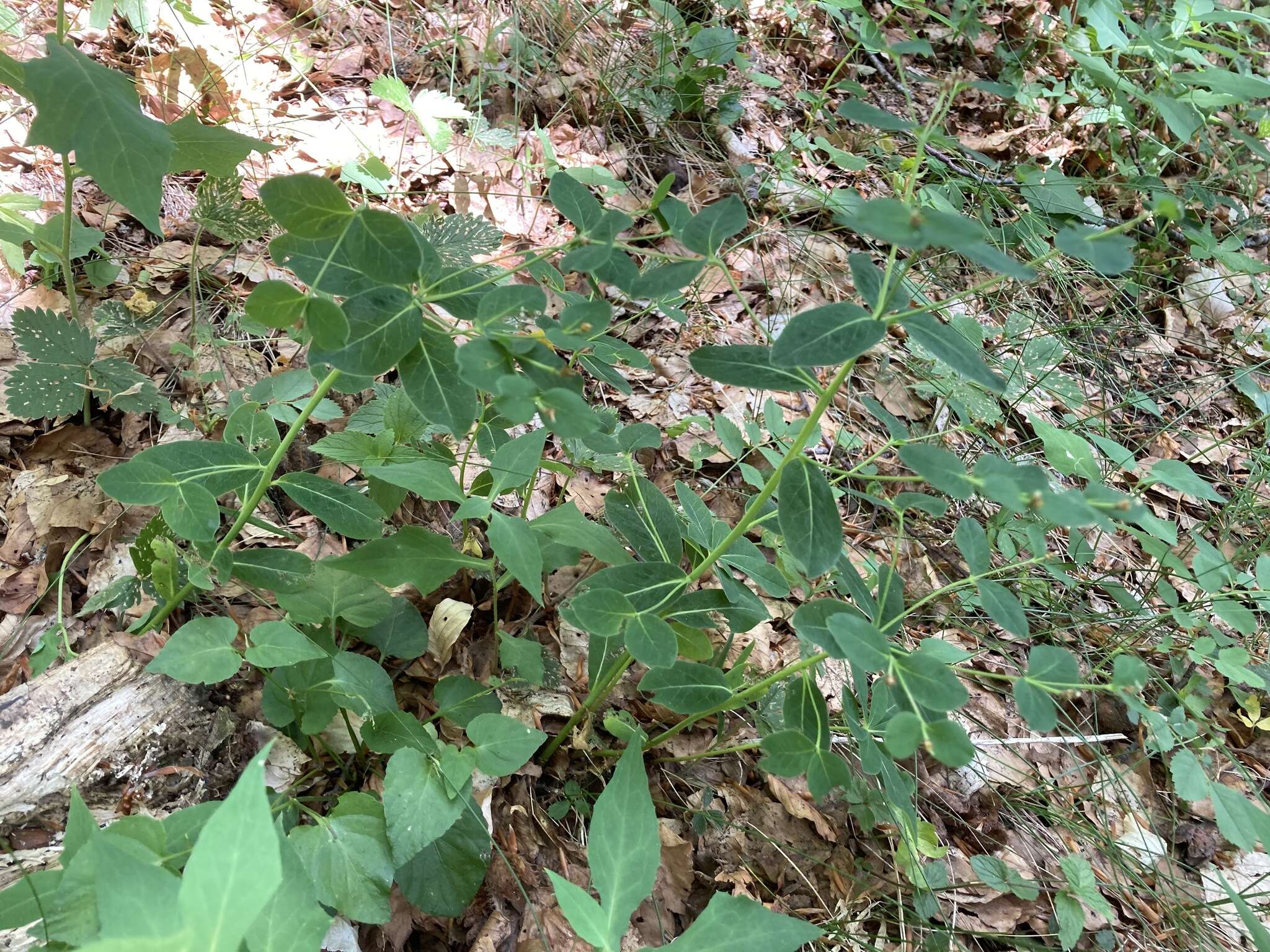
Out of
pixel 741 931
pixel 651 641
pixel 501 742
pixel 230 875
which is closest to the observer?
pixel 230 875

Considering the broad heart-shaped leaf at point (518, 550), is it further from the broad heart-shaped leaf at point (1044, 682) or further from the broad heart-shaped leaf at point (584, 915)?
the broad heart-shaped leaf at point (1044, 682)

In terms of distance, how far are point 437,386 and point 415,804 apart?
68 centimetres

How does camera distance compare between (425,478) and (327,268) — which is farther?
(425,478)

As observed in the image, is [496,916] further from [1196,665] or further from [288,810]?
[1196,665]

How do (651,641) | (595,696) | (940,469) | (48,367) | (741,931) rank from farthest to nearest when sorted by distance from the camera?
(48,367) < (595,696) < (651,641) < (741,931) < (940,469)

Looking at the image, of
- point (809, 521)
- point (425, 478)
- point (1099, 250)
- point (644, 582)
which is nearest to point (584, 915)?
point (644, 582)

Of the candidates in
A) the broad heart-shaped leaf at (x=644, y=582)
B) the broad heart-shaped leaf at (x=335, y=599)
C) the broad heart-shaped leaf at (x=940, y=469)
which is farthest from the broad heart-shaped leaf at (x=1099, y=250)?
the broad heart-shaped leaf at (x=335, y=599)

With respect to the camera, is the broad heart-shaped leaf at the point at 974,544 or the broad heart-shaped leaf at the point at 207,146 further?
the broad heart-shaped leaf at the point at 207,146

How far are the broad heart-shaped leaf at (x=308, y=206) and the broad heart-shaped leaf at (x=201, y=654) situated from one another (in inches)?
26.4

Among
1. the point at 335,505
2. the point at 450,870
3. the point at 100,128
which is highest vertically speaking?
the point at 100,128

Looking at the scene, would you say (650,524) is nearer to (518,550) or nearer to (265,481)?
(518,550)

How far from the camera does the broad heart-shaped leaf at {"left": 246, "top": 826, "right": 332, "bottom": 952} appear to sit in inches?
32.5

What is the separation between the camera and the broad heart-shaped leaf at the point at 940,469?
944mm

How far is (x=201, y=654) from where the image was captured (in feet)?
4.04
